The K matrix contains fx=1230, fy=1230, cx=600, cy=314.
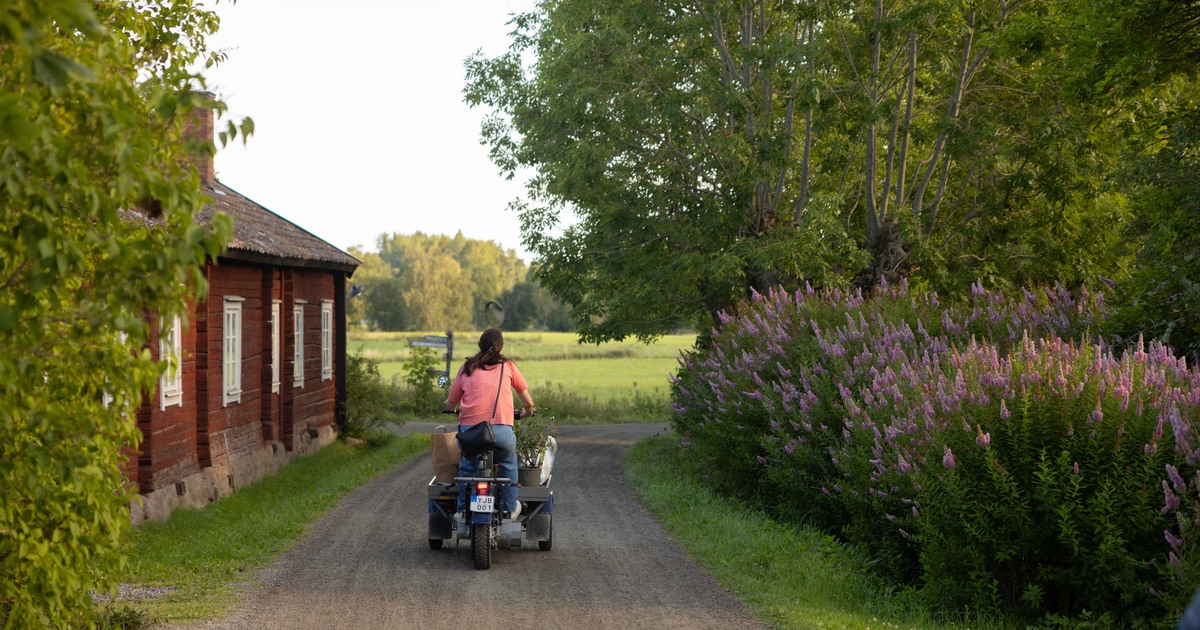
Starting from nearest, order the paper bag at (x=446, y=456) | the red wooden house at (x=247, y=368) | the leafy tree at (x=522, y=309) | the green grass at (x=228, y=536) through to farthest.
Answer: the green grass at (x=228, y=536) → the paper bag at (x=446, y=456) → the red wooden house at (x=247, y=368) → the leafy tree at (x=522, y=309)

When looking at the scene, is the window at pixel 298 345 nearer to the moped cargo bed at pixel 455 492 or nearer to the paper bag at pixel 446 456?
the moped cargo bed at pixel 455 492

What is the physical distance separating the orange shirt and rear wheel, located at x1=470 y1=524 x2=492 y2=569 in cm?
89

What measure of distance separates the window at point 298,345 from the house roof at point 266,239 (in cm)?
92

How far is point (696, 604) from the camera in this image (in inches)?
356

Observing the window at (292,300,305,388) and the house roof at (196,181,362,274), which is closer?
the house roof at (196,181,362,274)

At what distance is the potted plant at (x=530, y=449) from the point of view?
1146cm

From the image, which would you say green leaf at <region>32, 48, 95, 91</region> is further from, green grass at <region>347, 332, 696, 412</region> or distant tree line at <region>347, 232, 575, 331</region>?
distant tree line at <region>347, 232, 575, 331</region>

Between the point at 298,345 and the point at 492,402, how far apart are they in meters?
14.1

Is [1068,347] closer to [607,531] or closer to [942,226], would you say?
[607,531]

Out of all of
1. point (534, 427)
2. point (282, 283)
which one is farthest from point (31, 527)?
point (282, 283)

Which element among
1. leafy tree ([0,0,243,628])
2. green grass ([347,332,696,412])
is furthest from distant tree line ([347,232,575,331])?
leafy tree ([0,0,243,628])

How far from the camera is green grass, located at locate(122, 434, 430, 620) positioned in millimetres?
9281

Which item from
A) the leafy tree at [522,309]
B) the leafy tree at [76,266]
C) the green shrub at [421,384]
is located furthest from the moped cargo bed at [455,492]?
the leafy tree at [522,309]

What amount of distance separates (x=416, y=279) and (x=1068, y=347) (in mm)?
111848
